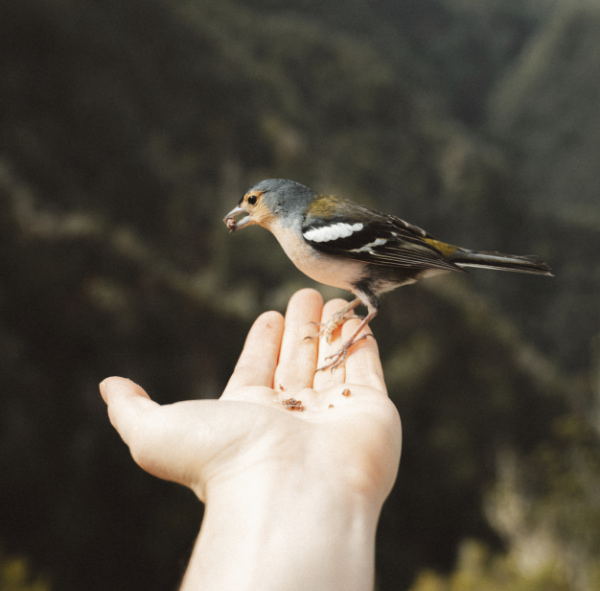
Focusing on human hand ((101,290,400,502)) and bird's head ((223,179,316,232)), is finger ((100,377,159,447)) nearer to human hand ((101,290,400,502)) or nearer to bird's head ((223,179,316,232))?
human hand ((101,290,400,502))

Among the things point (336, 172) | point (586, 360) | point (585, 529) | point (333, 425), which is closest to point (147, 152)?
point (336, 172)

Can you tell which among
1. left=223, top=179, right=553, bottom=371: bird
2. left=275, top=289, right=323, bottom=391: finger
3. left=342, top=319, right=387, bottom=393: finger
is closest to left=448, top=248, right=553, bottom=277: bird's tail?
left=223, top=179, right=553, bottom=371: bird

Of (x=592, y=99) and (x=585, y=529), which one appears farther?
(x=592, y=99)

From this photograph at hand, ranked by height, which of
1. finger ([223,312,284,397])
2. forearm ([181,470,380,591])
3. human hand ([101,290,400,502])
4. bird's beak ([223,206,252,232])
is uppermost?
bird's beak ([223,206,252,232])

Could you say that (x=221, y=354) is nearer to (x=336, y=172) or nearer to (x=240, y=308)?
(x=240, y=308)

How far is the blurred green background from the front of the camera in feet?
13.5

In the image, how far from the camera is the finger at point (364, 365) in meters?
2.38

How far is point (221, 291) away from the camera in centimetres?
571

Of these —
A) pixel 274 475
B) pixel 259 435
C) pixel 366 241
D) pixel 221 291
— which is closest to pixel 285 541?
pixel 274 475

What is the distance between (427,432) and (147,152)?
5.21 m

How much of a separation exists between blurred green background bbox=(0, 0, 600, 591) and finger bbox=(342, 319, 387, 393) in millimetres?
2456

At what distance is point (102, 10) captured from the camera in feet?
22.9

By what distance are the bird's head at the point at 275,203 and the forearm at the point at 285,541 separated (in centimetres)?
145

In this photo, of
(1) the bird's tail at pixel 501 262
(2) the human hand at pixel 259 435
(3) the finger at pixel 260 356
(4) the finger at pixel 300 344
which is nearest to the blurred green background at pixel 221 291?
(4) the finger at pixel 300 344
